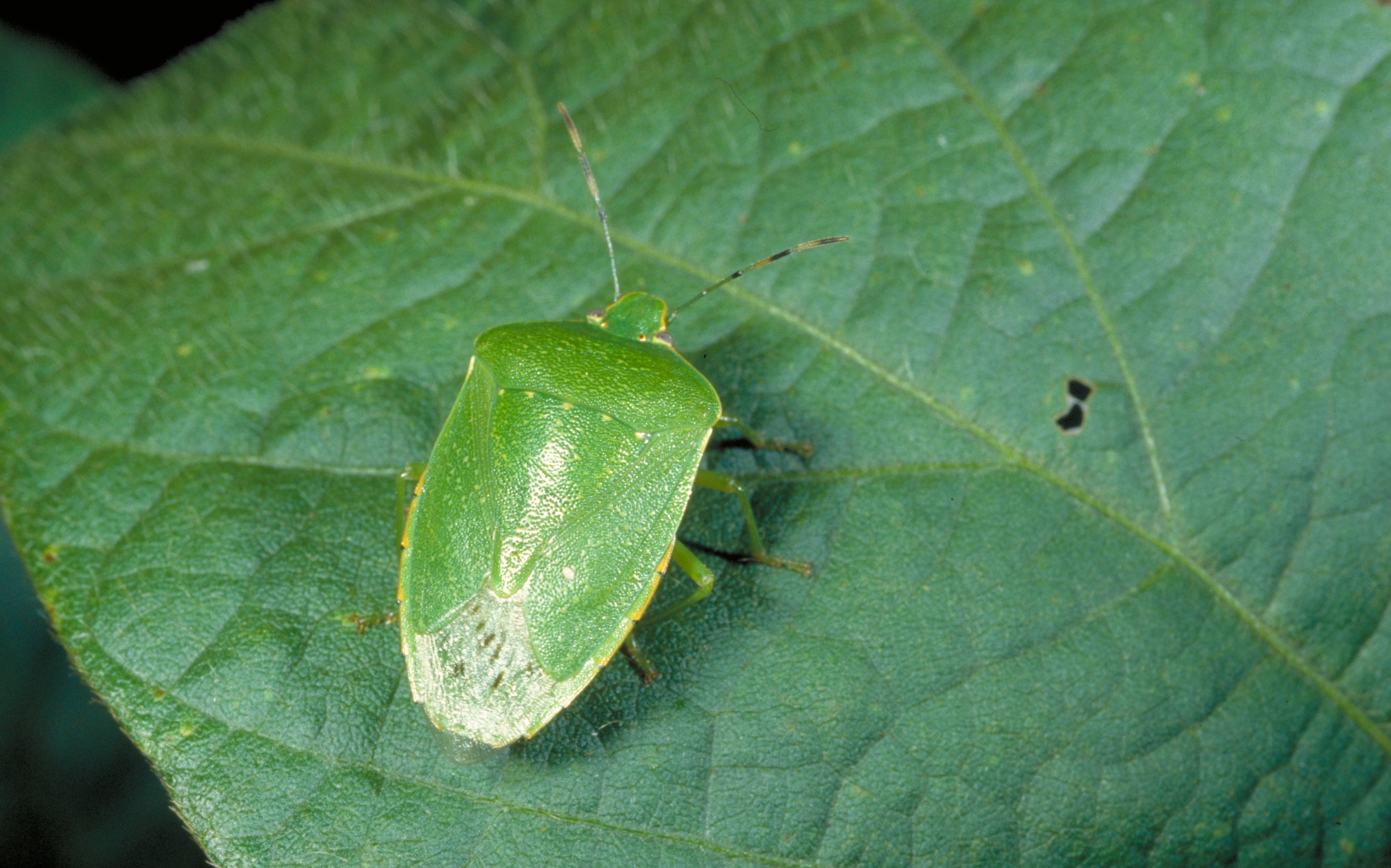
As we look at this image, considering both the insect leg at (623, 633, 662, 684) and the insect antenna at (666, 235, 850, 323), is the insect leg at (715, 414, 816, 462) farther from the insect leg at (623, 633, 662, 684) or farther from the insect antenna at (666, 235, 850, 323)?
the insect leg at (623, 633, 662, 684)

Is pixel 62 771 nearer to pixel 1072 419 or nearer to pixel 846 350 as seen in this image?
pixel 846 350

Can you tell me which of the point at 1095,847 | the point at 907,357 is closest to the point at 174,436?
the point at 907,357

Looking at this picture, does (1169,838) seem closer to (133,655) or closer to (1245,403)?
(1245,403)

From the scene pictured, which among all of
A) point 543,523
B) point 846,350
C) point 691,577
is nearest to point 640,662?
point 691,577

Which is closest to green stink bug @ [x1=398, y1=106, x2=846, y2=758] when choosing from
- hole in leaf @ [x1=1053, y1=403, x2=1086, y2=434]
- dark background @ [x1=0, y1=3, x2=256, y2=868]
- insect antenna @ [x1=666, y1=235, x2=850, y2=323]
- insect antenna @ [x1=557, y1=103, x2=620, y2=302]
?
insect antenna @ [x1=666, y1=235, x2=850, y2=323]

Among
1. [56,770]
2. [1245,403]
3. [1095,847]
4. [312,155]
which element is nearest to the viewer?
[1095,847]

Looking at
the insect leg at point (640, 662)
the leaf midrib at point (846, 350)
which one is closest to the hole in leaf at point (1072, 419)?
the leaf midrib at point (846, 350)
